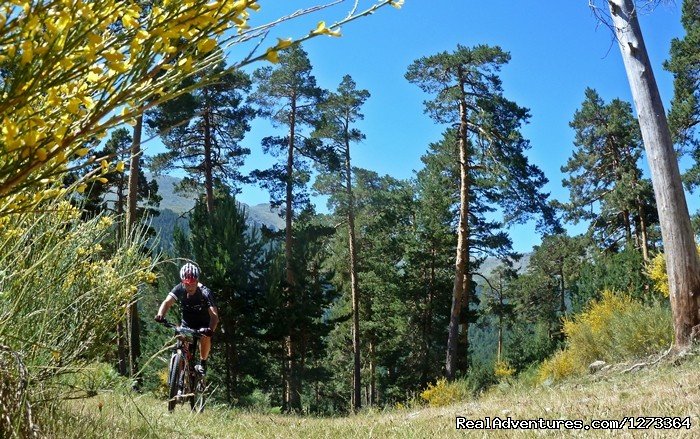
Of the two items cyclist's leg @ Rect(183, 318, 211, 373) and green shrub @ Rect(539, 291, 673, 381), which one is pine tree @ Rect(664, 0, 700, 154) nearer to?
green shrub @ Rect(539, 291, 673, 381)

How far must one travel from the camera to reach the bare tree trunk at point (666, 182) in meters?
6.20

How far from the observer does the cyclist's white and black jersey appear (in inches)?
232

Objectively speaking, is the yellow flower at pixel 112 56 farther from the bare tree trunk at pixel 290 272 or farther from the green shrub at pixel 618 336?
the bare tree trunk at pixel 290 272

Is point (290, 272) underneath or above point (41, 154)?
above

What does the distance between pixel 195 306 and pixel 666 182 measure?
18.5 ft

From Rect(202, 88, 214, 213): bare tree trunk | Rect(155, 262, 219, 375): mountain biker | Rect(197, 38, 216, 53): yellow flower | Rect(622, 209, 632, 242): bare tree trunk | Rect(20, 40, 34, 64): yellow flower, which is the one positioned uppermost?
Rect(202, 88, 214, 213): bare tree trunk

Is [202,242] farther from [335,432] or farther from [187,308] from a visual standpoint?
[335,432]

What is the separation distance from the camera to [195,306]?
19.5ft

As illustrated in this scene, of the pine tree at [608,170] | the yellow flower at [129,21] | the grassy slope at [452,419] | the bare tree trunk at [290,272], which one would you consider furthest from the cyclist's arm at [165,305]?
the pine tree at [608,170]

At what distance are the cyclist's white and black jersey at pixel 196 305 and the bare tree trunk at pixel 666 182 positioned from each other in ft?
17.5

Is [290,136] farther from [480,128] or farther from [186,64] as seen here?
[186,64]

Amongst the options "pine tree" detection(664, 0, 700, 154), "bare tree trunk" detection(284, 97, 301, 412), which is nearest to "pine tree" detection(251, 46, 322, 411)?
"bare tree trunk" detection(284, 97, 301, 412)

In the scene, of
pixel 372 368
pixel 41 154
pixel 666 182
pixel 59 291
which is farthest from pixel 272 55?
pixel 372 368

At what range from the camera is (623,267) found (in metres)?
21.7
